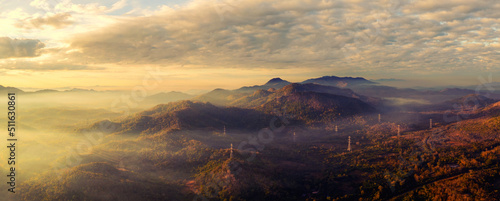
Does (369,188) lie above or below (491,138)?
below

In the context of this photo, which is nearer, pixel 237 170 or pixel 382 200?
pixel 382 200

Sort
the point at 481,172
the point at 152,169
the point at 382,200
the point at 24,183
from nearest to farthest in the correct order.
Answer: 1. the point at 24,183
2. the point at 382,200
3. the point at 481,172
4. the point at 152,169

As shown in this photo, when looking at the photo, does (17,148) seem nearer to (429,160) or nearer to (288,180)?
(288,180)

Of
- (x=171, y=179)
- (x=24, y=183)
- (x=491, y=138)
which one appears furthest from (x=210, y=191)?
(x=491, y=138)

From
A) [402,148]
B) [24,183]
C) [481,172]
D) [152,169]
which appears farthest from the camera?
[402,148]

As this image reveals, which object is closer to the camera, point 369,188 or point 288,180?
point 369,188

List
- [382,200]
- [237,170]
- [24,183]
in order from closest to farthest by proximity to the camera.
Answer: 1. [24,183]
2. [382,200]
3. [237,170]

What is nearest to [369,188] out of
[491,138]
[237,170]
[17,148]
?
[237,170]

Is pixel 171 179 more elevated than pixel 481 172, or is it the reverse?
pixel 481 172

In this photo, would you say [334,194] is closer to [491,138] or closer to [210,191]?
[210,191]
